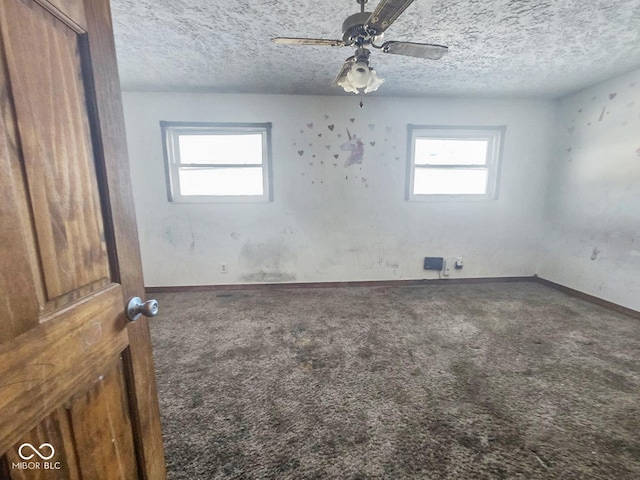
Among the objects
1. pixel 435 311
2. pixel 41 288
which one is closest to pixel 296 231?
pixel 435 311

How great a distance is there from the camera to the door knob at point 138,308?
2.15ft

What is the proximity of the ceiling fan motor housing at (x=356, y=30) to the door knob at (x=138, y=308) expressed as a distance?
1551 mm

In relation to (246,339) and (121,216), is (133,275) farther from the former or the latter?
(246,339)

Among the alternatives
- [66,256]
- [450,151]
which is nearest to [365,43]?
[66,256]

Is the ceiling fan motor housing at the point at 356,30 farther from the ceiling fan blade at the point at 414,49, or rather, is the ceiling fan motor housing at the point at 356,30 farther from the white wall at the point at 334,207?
the white wall at the point at 334,207

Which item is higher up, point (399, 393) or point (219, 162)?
point (219, 162)

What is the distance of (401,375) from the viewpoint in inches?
64.7

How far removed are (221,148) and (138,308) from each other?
281 cm

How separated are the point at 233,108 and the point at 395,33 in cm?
192

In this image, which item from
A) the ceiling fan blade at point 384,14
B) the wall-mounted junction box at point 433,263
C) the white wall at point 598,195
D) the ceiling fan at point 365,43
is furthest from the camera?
the wall-mounted junction box at point 433,263

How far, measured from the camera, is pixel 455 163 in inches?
128
